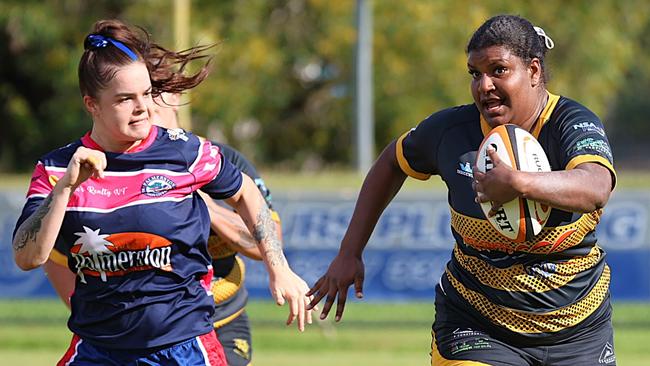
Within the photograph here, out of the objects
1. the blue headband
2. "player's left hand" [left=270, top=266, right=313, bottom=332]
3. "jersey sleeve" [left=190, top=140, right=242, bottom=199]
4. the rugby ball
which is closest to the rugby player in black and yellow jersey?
the rugby ball

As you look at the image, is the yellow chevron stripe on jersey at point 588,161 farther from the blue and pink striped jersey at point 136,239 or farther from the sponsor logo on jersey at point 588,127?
the blue and pink striped jersey at point 136,239

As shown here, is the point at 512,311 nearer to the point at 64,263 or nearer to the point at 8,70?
the point at 64,263

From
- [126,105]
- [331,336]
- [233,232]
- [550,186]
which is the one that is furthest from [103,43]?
[331,336]

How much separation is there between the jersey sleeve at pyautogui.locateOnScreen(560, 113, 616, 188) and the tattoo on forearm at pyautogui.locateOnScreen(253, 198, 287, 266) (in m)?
1.19

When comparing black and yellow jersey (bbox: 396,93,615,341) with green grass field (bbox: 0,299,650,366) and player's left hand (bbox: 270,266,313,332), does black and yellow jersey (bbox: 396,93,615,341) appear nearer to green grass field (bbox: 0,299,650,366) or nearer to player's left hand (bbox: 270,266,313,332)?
player's left hand (bbox: 270,266,313,332)

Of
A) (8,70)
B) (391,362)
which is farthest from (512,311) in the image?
(8,70)

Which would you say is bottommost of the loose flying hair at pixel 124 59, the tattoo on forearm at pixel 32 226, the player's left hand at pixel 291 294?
the player's left hand at pixel 291 294

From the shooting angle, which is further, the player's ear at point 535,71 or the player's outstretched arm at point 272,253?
the player's outstretched arm at point 272,253

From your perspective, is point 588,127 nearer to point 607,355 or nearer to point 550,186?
point 550,186

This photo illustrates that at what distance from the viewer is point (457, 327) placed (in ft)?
15.7

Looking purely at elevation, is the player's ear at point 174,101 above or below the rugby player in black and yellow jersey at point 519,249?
above

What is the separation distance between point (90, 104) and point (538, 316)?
1796 mm

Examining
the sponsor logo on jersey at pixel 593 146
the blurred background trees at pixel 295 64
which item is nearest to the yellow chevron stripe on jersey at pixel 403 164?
the sponsor logo on jersey at pixel 593 146

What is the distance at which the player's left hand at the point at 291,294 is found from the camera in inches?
185
